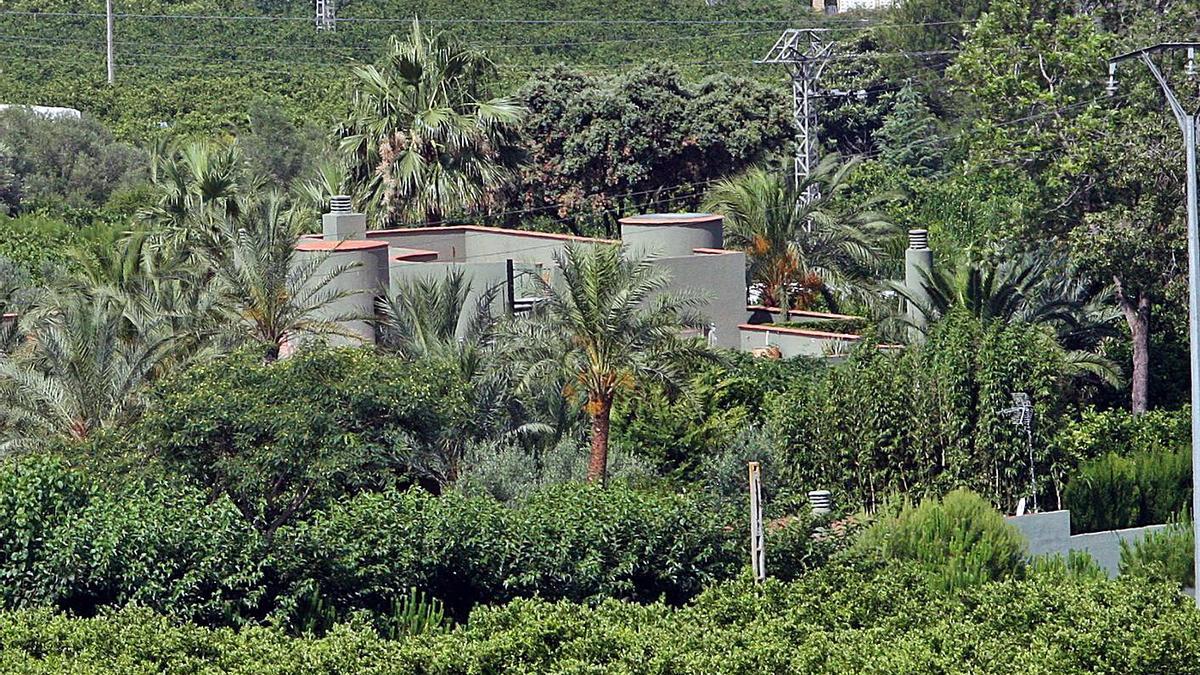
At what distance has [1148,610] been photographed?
1675cm

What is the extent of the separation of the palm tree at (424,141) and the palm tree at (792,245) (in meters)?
4.50

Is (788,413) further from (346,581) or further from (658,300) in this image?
(346,581)

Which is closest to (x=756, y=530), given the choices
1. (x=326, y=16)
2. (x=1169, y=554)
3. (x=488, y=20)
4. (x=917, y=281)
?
(x=1169, y=554)

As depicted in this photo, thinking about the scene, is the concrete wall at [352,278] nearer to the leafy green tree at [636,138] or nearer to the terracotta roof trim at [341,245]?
the terracotta roof trim at [341,245]

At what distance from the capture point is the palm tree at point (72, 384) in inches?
941

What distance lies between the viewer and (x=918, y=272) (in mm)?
29969

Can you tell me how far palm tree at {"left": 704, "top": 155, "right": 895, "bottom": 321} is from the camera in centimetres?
3553

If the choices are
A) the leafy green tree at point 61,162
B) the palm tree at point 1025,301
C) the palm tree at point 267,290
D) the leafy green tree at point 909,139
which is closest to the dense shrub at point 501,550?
the palm tree at point 267,290

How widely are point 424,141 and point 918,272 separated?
10.9m

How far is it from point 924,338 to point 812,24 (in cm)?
6701

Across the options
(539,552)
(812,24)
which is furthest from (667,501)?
(812,24)

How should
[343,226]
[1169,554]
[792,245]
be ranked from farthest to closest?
[792,245]
[343,226]
[1169,554]

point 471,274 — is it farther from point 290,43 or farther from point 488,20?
point 488,20

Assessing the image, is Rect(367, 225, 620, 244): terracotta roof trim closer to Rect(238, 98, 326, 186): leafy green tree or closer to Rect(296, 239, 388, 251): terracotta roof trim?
Rect(296, 239, 388, 251): terracotta roof trim
